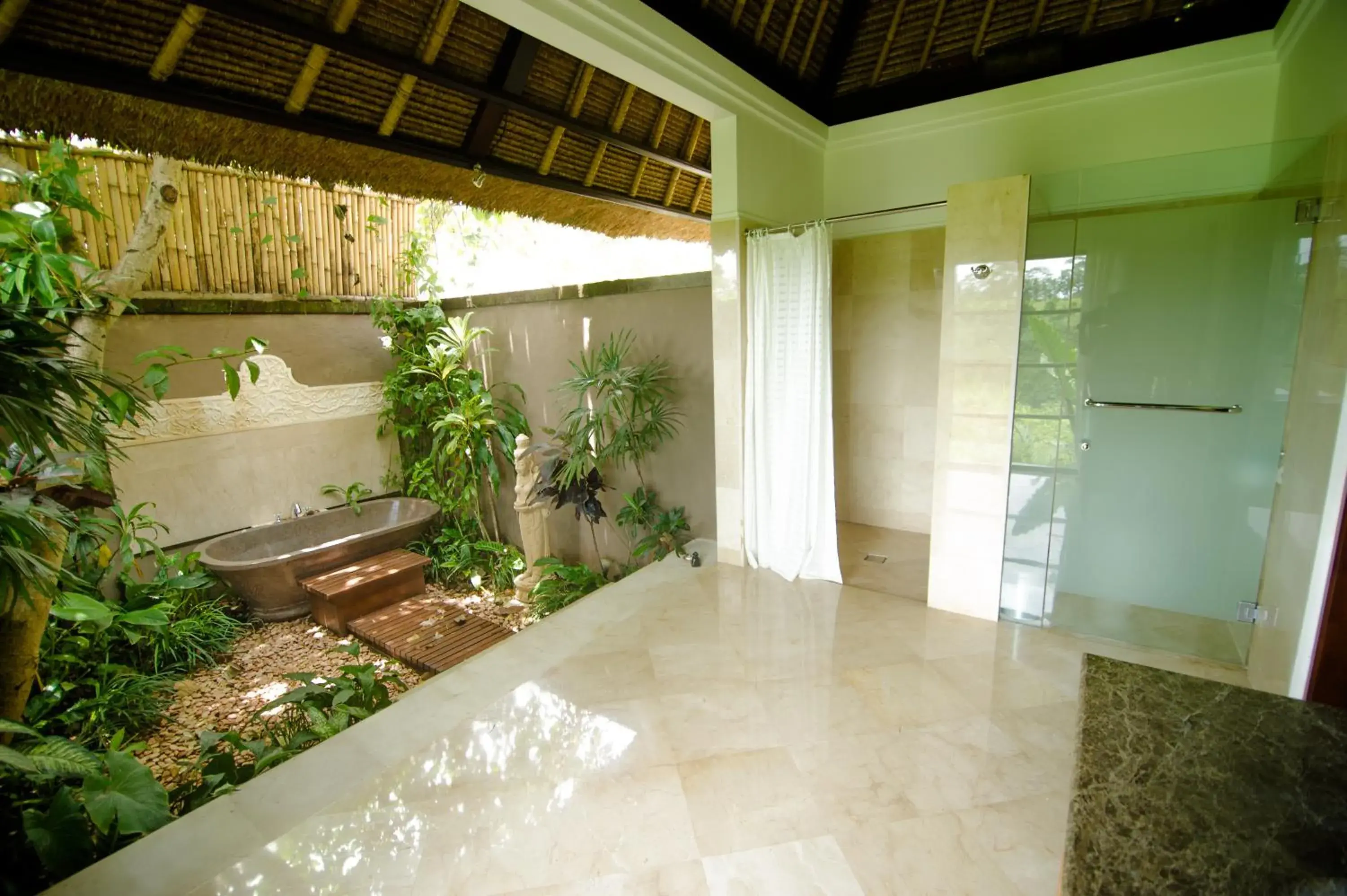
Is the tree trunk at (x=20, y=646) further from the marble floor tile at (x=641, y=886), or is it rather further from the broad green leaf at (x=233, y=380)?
the marble floor tile at (x=641, y=886)

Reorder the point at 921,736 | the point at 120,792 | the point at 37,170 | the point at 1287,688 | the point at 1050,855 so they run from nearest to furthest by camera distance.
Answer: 1. the point at 1050,855
2. the point at 120,792
3. the point at 1287,688
4. the point at 921,736
5. the point at 37,170

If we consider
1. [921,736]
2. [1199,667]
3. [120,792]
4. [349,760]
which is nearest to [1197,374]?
[1199,667]

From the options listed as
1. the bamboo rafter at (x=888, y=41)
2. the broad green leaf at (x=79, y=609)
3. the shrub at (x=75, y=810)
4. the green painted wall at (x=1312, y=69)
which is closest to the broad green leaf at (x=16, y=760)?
the shrub at (x=75, y=810)

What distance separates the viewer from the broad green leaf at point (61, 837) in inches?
58.2

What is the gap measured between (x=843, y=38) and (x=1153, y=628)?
3530 mm

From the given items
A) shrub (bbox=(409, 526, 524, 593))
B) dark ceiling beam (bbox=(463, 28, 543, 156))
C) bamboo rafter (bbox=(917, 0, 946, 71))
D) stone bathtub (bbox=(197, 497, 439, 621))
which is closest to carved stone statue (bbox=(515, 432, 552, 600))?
shrub (bbox=(409, 526, 524, 593))

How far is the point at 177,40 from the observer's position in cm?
192

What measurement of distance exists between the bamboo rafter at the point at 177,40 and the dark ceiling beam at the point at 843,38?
303cm

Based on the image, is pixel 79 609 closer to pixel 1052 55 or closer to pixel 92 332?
pixel 92 332

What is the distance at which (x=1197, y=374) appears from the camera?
2574 millimetres

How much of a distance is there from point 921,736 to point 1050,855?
0.48 metres

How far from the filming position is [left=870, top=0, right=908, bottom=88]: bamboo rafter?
10.7 ft

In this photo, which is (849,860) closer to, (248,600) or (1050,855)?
(1050,855)

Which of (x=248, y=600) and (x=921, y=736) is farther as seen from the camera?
(x=248, y=600)
